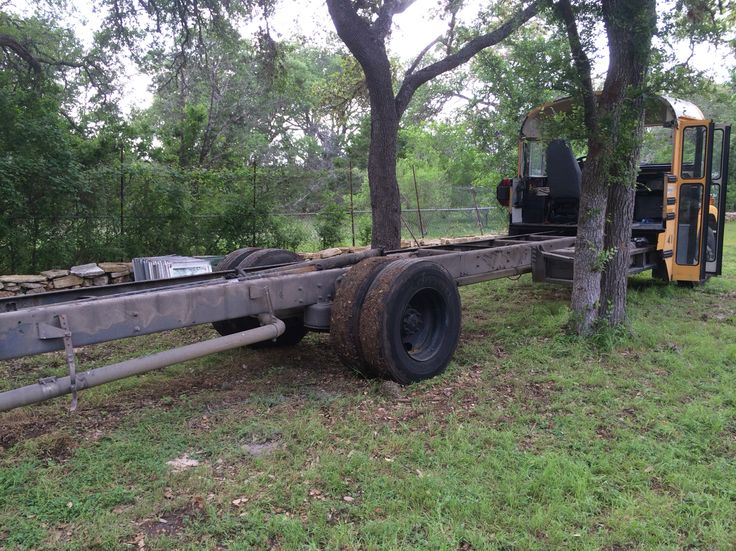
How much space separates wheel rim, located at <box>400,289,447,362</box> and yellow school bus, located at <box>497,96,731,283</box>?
3.31 m

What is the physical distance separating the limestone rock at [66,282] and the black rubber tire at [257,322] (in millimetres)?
3431

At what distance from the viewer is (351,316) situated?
4.54 metres

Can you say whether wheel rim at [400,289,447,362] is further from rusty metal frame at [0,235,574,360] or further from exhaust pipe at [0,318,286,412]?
exhaust pipe at [0,318,286,412]

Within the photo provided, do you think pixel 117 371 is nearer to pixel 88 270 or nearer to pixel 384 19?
pixel 88 270

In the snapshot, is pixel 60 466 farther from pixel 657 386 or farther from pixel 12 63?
pixel 12 63

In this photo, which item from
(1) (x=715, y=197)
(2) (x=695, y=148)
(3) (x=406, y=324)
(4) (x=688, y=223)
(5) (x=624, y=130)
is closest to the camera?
(3) (x=406, y=324)

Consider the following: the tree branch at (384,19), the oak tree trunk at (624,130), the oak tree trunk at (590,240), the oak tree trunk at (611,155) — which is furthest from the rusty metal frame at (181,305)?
the tree branch at (384,19)

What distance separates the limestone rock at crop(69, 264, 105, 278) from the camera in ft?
27.5

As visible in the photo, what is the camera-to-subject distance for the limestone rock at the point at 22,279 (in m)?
7.76

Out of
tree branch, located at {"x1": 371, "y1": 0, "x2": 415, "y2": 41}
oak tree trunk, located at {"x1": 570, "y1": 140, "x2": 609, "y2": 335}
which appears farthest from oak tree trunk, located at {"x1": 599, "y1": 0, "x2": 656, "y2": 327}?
tree branch, located at {"x1": 371, "y1": 0, "x2": 415, "y2": 41}

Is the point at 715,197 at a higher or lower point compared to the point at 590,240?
higher

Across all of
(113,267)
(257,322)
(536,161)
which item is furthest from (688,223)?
(113,267)

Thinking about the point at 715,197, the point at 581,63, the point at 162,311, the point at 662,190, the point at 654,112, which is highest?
the point at 581,63

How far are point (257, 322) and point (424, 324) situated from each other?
164cm
